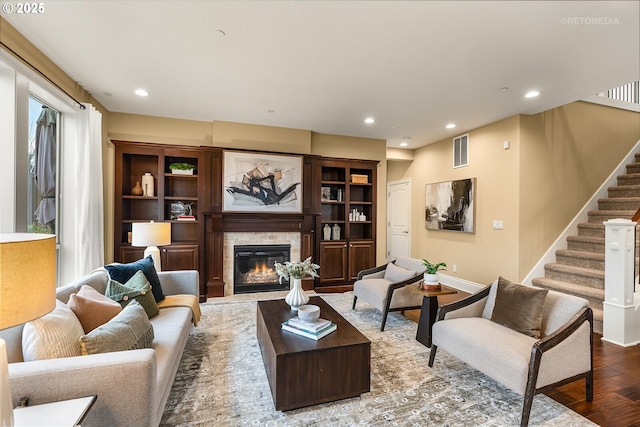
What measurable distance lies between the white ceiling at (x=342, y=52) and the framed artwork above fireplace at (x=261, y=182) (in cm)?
91

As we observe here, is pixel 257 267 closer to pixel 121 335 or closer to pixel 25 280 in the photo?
pixel 121 335

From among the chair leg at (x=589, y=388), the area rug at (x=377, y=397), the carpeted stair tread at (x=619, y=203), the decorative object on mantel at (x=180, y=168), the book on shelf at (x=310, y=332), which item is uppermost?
the decorative object on mantel at (x=180, y=168)

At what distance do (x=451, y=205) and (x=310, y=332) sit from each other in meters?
4.24

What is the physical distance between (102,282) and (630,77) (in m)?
5.55

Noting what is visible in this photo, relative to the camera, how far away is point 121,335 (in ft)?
5.51

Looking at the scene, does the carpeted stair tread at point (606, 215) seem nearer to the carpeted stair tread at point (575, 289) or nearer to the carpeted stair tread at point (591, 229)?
the carpeted stair tread at point (591, 229)

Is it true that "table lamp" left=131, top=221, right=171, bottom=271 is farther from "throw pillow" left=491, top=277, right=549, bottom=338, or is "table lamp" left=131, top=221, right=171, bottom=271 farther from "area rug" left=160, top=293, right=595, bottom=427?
"throw pillow" left=491, top=277, right=549, bottom=338

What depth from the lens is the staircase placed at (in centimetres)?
381

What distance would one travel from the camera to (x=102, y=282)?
2.57 m

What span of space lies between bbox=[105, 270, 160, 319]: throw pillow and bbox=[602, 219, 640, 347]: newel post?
4524 millimetres

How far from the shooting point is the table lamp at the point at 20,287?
3.16ft

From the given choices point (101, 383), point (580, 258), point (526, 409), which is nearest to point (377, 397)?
point (526, 409)

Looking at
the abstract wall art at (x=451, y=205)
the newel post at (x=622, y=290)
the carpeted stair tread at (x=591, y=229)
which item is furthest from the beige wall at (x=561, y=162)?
the newel post at (x=622, y=290)

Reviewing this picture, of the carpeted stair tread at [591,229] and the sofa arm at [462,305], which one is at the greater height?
the carpeted stair tread at [591,229]
